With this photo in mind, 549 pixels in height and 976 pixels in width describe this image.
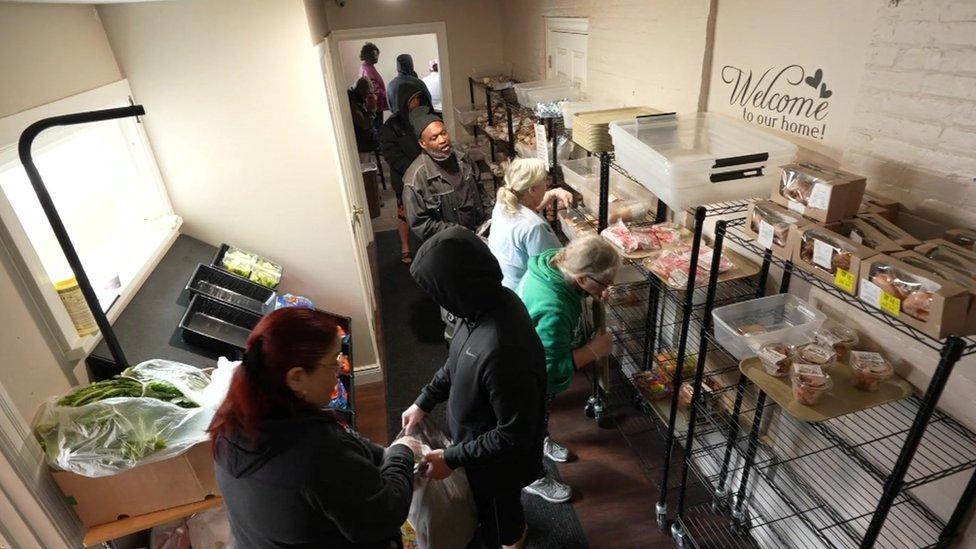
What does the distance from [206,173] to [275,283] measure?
0.64 m

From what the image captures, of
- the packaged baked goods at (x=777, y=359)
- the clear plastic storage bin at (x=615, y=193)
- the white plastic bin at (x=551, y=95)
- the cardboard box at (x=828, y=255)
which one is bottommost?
the packaged baked goods at (x=777, y=359)

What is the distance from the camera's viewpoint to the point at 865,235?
4.13 ft

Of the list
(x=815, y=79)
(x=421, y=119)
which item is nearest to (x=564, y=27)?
(x=421, y=119)

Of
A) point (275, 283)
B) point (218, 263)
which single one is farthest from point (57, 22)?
point (275, 283)

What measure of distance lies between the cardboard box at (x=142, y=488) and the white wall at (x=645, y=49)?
2.36 meters

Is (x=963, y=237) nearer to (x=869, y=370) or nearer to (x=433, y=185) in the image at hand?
(x=869, y=370)

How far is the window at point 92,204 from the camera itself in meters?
1.63

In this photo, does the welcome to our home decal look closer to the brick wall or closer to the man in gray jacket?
the brick wall

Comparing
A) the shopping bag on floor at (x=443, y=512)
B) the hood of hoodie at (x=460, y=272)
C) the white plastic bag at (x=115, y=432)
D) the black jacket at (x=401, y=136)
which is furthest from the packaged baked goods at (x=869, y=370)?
the black jacket at (x=401, y=136)

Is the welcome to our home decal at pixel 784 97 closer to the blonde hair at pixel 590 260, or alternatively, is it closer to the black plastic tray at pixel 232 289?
the blonde hair at pixel 590 260

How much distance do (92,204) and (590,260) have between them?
2.14 meters

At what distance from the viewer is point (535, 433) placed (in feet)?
5.39

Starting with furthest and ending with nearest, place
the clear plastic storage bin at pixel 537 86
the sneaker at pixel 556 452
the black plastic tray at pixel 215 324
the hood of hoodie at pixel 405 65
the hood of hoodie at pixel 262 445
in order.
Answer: the hood of hoodie at pixel 405 65, the clear plastic storage bin at pixel 537 86, the sneaker at pixel 556 452, the black plastic tray at pixel 215 324, the hood of hoodie at pixel 262 445

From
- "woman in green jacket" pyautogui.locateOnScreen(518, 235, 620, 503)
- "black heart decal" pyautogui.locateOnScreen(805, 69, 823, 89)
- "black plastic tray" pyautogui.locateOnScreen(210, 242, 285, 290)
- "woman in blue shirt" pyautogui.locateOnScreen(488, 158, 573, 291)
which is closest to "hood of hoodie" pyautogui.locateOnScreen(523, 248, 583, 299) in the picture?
"woman in green jacket" pyautogui.locateOnScreen(518, 235, 620, 503)
